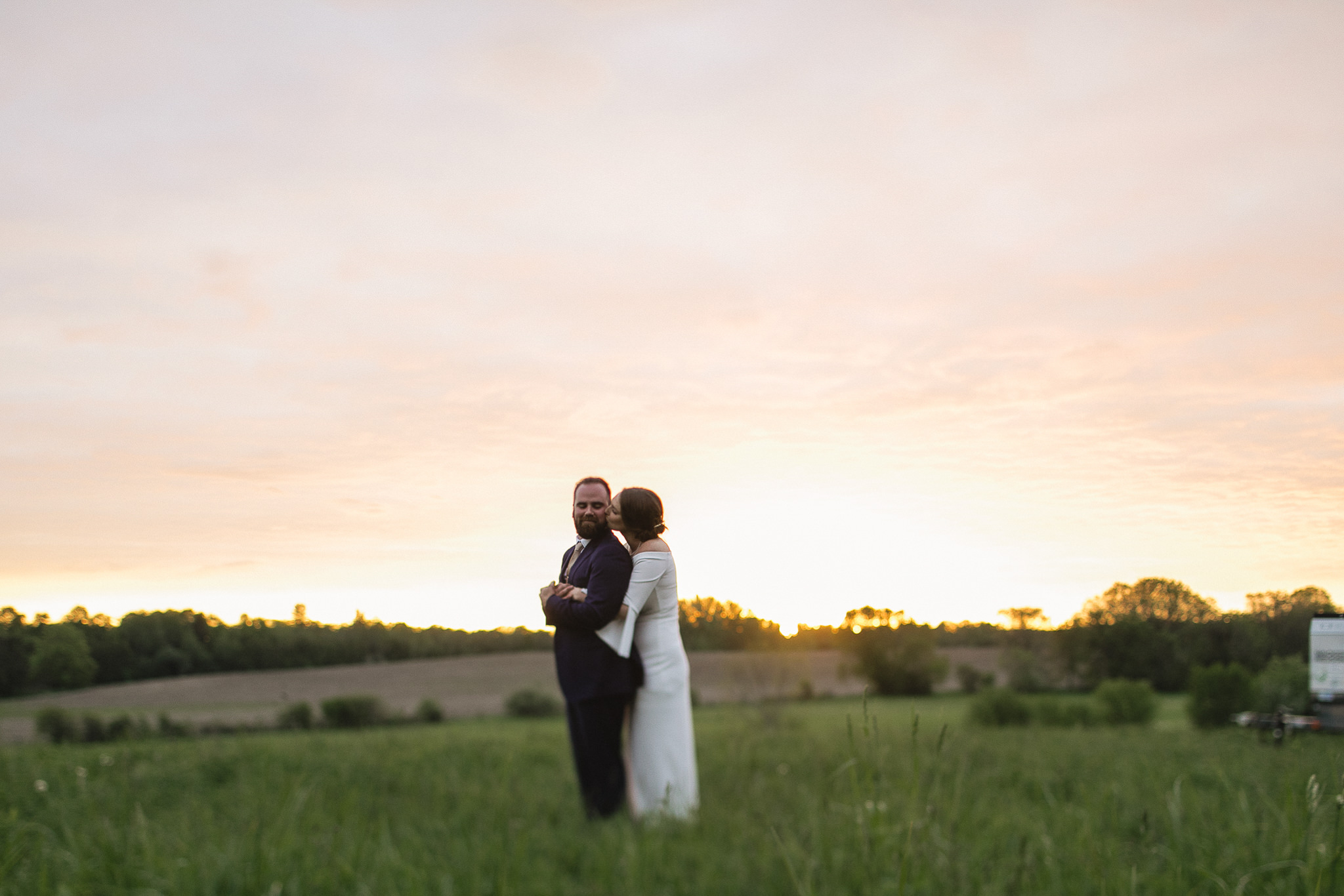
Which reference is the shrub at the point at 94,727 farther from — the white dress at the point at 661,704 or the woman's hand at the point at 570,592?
the woman's hand at the point at 570,592

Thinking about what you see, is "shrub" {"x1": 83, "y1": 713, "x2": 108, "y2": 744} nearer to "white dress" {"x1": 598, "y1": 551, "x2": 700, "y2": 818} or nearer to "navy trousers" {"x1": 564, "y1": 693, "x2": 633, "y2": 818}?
"navy trousers" {"x1": 564, "y1": 693, "x2": 633, "y2": 818}

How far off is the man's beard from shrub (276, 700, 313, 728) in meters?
47.4

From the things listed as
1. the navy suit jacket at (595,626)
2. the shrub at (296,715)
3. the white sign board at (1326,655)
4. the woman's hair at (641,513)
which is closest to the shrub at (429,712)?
the shrub at (296,715)

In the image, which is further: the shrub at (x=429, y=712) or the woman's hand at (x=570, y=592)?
the shrub at (x=429, y=712)

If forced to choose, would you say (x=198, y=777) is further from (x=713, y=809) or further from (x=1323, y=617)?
(x=1323, y=617)

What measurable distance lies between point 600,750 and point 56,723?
53430 millimetres

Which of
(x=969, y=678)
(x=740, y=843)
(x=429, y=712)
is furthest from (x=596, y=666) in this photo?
(x=969, y=678)

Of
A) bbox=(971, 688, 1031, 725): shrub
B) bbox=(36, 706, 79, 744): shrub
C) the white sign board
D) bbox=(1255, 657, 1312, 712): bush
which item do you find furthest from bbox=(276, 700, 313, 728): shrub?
bbox=(1255, 657, 1312, 712): bush

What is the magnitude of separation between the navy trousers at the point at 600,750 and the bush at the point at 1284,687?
40.2m

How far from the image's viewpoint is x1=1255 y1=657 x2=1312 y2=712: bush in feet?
123

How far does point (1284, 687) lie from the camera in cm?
3797

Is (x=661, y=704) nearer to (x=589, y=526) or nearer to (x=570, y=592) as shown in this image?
(x=570, y=592)

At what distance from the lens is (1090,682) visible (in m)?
57.4

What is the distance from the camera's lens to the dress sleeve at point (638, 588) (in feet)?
19.7
